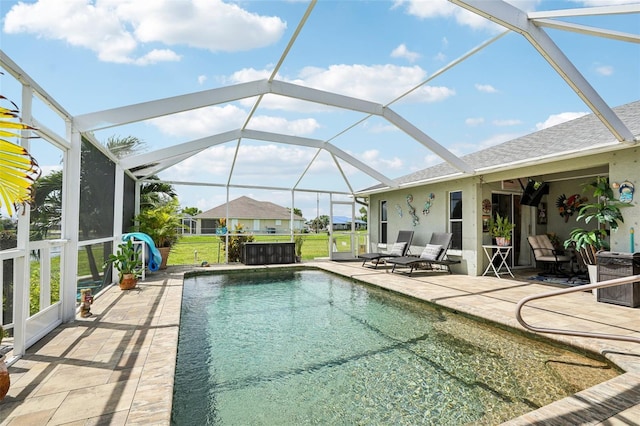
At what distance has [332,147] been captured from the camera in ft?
33.8

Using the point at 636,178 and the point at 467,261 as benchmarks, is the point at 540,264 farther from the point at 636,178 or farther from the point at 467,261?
the point at 636,178

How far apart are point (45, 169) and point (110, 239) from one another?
3519 mm

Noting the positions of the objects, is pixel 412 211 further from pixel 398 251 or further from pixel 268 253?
pixel 268 253

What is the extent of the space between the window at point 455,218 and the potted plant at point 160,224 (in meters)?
8.28

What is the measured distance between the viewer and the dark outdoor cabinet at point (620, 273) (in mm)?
5246

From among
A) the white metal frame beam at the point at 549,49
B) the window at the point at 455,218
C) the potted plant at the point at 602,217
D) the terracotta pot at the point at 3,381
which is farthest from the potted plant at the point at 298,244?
the terracotta pot at the point at 3,381

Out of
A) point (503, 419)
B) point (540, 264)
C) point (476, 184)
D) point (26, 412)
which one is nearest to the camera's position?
point (26, 412)

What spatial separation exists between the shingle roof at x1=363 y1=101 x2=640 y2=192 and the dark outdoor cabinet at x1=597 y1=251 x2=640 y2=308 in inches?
73.7

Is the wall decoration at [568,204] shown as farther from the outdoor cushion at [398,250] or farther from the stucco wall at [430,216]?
the outdoor cushion at [398,250]

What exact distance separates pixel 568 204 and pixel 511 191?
1.71 metres

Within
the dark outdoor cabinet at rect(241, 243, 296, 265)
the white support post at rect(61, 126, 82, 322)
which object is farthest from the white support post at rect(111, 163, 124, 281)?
the dark outdoor cabinet at rect(241, 243, 296, 265)

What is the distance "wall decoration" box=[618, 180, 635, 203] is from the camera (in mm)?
5637

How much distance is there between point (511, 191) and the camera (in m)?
9.46

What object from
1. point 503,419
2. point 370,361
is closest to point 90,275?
point 370,361
